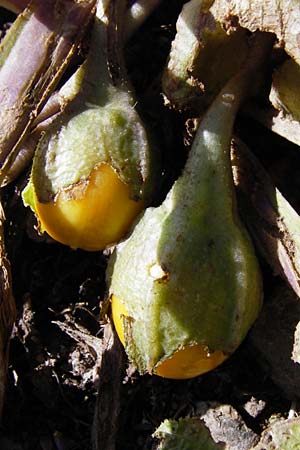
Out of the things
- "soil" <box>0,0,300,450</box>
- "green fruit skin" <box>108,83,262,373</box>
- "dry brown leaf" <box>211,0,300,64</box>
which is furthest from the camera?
"soil" <box>0,0,300,450</box>

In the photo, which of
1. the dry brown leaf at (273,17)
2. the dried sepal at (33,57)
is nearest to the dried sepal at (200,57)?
the dry brown leaf at (273,17)

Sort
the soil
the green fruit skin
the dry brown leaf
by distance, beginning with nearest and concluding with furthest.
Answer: the dry brown leaf, the green fruit skin, the soil

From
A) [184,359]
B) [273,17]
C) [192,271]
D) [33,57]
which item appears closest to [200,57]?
[273,17]

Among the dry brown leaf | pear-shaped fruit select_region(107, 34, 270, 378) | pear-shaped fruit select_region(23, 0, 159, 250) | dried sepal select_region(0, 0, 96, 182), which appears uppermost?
the dry brown leaf

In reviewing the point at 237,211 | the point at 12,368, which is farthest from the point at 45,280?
the point at 237,211

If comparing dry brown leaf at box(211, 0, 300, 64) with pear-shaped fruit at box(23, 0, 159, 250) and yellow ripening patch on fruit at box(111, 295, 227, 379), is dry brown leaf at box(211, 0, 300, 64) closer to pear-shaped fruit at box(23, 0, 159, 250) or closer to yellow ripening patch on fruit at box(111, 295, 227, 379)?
pear-shaped fruit at box(23, 0, 159, 250)

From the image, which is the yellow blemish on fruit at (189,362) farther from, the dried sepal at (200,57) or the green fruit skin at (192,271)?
the dried sepal at (200,57)

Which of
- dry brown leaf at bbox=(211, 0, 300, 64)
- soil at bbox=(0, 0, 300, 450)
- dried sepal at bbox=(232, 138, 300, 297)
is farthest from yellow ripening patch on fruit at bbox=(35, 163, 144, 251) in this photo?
dry brown leaf at bbox=(211, 0, 300, 64)

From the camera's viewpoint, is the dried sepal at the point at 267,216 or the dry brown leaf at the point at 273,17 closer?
the dry brown leaf at the point at 273,17
